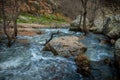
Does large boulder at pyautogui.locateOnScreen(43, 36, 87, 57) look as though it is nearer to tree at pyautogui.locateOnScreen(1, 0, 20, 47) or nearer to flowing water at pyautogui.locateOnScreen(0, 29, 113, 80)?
flowing water at pyautogui.locateOnScreen(0, 29, 113, 80)

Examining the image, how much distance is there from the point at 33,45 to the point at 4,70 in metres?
5.98

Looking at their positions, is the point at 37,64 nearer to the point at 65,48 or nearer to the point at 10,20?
the point at 65,48

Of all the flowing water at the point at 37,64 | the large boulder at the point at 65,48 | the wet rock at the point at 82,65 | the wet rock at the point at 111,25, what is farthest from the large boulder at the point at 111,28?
the wet rock at the point at 82,65

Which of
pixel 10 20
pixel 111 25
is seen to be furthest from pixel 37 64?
pixel 111 25

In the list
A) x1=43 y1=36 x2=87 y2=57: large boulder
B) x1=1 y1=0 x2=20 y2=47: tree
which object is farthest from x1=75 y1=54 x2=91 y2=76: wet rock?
x1=1 y1=0 x2=20 y2=47: tree

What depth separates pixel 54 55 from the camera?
14.1 meters

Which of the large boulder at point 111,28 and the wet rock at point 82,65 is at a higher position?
the large boulder at point 111,28

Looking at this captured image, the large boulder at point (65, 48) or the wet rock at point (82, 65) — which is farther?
the large boulder at point (65, 48)

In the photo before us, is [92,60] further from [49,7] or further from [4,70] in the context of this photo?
[49,7]

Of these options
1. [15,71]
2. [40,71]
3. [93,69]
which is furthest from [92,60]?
[15,71]

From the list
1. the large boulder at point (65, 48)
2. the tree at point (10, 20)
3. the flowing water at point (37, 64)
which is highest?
the tree at point (10, 20)

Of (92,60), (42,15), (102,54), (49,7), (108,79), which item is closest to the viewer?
(108,79)

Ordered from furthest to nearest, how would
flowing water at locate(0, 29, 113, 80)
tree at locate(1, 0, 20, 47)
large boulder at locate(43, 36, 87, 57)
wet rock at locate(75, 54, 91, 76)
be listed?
tree at locate(1, 0, 20, 47) < large boulder at locate(43, 36, 87, 57) < wet rock at locate(75, 54, 91, 76) < flowing water at locate(0, 29, 113, 80)

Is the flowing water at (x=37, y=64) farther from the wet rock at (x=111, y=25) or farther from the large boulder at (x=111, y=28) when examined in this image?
the wet rock at (x=111, y=25)
